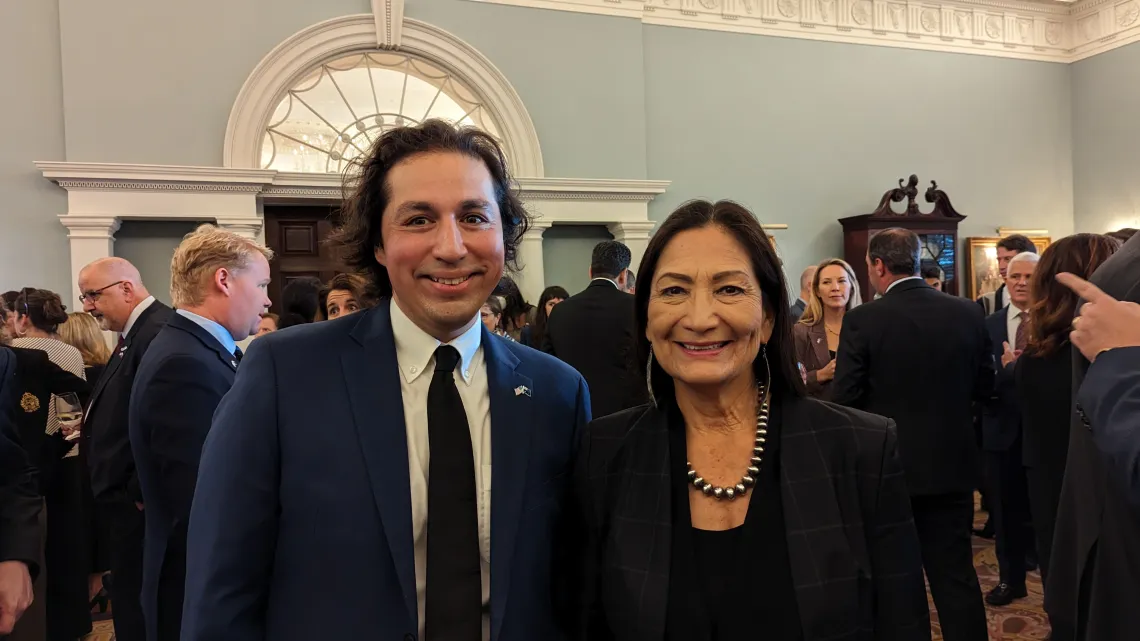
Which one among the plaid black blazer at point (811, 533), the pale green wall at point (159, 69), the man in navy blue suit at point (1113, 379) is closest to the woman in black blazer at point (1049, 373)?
the man in navy blue suit at point (1113, 379)

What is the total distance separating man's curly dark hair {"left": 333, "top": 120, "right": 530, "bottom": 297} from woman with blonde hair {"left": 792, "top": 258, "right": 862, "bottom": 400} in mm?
3045

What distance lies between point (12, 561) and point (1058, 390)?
388 centimetres

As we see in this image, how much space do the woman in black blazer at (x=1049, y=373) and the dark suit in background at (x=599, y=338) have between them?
203 cm

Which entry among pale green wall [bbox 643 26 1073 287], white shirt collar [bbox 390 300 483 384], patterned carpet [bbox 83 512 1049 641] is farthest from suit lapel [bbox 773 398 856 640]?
pale green wall [bbox 643 26 1073 287]

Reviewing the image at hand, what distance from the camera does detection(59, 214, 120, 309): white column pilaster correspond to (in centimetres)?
616

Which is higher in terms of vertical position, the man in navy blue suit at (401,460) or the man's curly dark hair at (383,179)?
the man's curly dark hair at (383,179)

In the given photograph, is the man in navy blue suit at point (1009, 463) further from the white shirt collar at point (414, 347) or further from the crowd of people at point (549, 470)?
the white shirt collar at point (414, 347)

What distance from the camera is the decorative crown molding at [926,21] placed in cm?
823

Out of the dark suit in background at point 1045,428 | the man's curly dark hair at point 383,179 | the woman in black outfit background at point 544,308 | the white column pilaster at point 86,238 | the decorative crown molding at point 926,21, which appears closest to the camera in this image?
the man's curly dark hair at point 383,179

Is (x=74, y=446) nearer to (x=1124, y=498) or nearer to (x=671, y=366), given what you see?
(x=671, y=366)

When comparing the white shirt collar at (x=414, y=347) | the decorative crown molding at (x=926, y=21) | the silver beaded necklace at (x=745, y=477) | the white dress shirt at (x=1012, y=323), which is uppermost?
the decorative crown molding at (x=926, y=21)

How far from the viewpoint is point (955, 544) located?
3115 millimetres

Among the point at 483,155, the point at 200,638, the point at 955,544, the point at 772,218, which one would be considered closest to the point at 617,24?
the point at 772,218

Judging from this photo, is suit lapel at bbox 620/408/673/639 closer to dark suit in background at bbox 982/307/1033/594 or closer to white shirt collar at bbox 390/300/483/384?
→ white shirt collar at bbox 390/300/483/384
